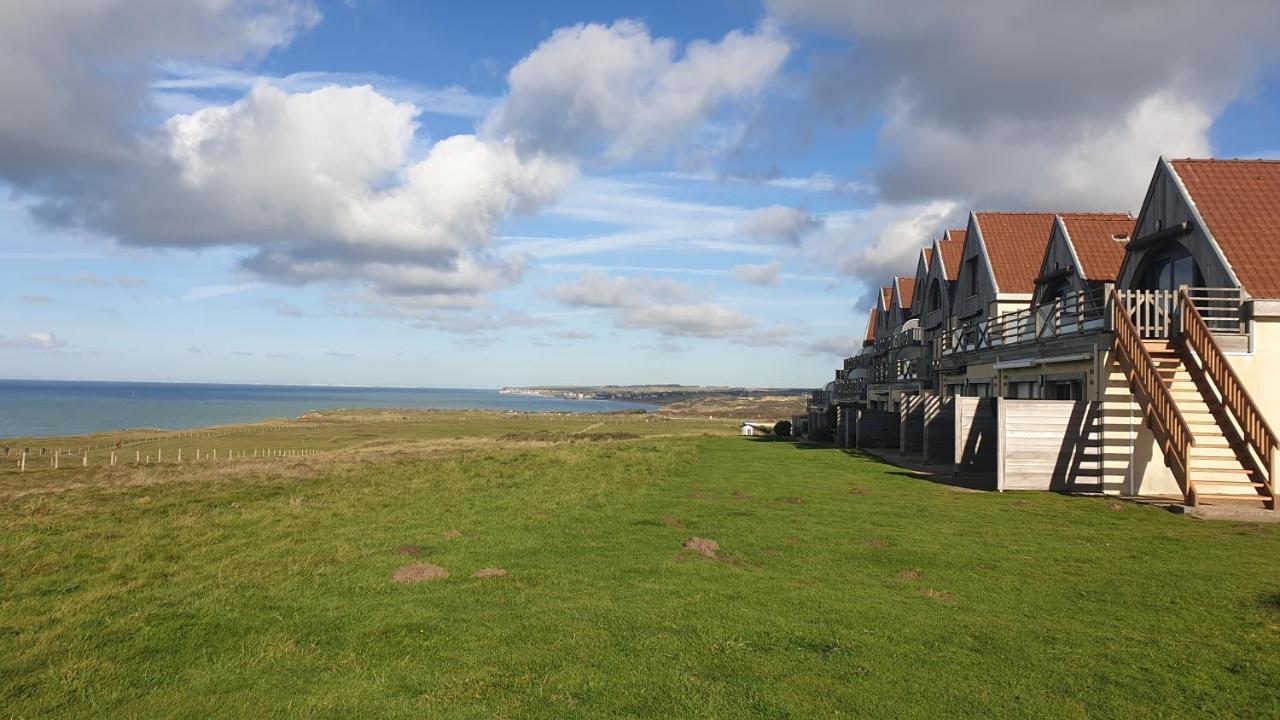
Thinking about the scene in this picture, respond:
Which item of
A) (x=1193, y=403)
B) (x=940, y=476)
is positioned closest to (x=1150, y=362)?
(x=1193, y=403)

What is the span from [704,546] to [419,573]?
445 centimetres

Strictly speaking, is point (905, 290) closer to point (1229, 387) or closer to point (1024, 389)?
point (1024, 389)

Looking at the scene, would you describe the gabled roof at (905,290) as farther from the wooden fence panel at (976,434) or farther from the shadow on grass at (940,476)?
the wooden fence panel at (976,434)

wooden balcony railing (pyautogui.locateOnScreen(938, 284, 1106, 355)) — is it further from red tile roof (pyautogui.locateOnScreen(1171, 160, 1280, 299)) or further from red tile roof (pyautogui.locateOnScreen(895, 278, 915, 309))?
red tile roof (pyautogui.locateOnScreen(895, 278, 915, 309))

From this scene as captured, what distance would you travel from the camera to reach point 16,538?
14.1 metres

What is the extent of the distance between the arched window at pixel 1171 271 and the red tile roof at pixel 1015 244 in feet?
29.3

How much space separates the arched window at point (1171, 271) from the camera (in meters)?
22.1

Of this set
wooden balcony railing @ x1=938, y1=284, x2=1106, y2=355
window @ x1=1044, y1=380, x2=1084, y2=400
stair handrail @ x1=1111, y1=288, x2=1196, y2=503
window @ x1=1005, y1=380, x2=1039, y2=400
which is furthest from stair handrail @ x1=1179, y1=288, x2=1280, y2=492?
window @ x1=1005, y1=380, x2=1039, y2=400

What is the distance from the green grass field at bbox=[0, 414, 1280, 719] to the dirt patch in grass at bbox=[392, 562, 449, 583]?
29cm

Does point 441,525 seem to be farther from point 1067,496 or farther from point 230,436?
point 230,436

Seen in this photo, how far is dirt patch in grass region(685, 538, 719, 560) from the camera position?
1209 centimetres

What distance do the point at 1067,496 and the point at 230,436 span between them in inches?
3357

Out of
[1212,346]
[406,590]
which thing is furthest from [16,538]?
[1212,346]

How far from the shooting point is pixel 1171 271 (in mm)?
23359
